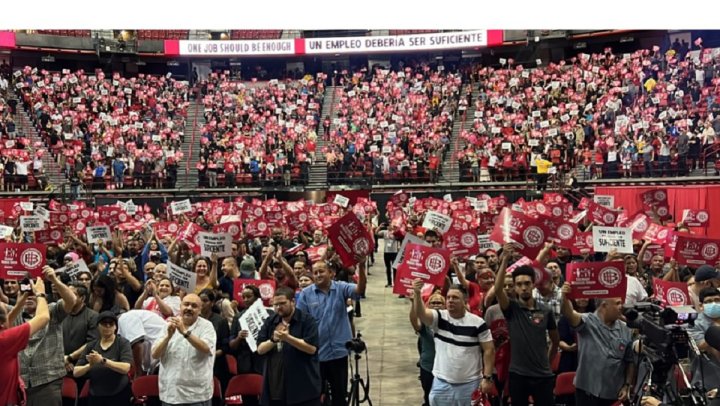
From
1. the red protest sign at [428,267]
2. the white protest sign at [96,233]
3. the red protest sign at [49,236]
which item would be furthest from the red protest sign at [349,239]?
the red protest sign at [49,236]

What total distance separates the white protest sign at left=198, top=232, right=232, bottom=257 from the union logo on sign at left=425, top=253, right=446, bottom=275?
4.09 meters

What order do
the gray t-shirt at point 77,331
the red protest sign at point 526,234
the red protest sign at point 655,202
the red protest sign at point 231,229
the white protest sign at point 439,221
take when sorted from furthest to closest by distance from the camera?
the red protest sign at point 655,202 → the red protest sign at point 231,229 → the white protest sign at point 439,221 → the red protest sign at point 526,234 → the gray t-shirt at point 77,331

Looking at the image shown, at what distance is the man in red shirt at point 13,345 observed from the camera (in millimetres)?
6832

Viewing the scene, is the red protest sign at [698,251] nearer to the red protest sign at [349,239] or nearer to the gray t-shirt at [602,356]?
the gray t-shirt at [602,356]

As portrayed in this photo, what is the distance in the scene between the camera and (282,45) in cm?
4784

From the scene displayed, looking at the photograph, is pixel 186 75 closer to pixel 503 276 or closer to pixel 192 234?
pixel 192 234

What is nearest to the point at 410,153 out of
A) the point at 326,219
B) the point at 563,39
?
the point at 563,39

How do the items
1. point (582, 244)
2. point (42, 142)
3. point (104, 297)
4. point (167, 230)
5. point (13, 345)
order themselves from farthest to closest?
point (42, 142)
point (167, 230)
point (582, 244)
point (104, 297)
point (13, 345)

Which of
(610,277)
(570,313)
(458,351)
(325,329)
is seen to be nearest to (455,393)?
(458,351)

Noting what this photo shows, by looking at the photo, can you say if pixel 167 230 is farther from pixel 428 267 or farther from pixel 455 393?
pixel 455 393

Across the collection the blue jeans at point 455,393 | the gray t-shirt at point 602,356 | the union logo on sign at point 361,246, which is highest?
the union logo on sign at point 361,246

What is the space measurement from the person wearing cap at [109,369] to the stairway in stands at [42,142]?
2654cm

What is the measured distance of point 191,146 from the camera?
41.5 metres

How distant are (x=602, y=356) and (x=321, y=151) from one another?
33.1m
